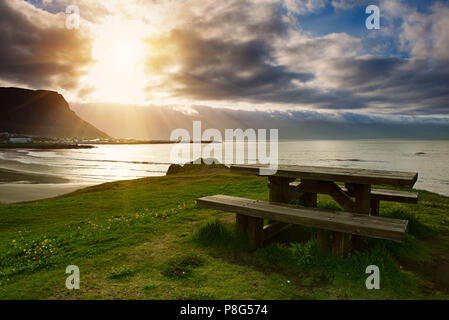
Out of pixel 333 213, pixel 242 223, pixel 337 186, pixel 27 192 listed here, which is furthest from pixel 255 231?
pixel 27 192

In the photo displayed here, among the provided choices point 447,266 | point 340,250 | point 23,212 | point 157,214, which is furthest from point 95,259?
point 23,212

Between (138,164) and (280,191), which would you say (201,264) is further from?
(138,164)

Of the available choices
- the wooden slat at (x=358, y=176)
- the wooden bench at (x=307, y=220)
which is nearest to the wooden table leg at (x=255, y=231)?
the wooden bench at (x=307, y=220)

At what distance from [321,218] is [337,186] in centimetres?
144

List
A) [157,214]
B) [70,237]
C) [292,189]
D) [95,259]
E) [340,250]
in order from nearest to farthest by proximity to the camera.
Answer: [340,250] → [95,259] → [292,189] → [70,237] → [157,214]

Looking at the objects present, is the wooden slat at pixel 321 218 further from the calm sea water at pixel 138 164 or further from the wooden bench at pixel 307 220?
the calm sea water at pixel 138 164

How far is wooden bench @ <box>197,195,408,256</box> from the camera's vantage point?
152 inches

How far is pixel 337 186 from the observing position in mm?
5445

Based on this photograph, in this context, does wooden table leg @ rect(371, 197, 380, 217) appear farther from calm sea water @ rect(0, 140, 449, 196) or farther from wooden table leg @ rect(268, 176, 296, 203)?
calm sea water @ rect(0, 140, 449, 196)

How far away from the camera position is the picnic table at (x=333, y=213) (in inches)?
160

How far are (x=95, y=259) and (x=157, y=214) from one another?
10.3 feet

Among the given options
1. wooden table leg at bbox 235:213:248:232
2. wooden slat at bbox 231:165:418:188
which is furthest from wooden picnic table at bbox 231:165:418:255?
wooden table leg at bbox 235:213:248:232

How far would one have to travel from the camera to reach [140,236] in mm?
6133

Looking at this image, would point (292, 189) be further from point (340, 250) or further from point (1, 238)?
point (1, 238)
